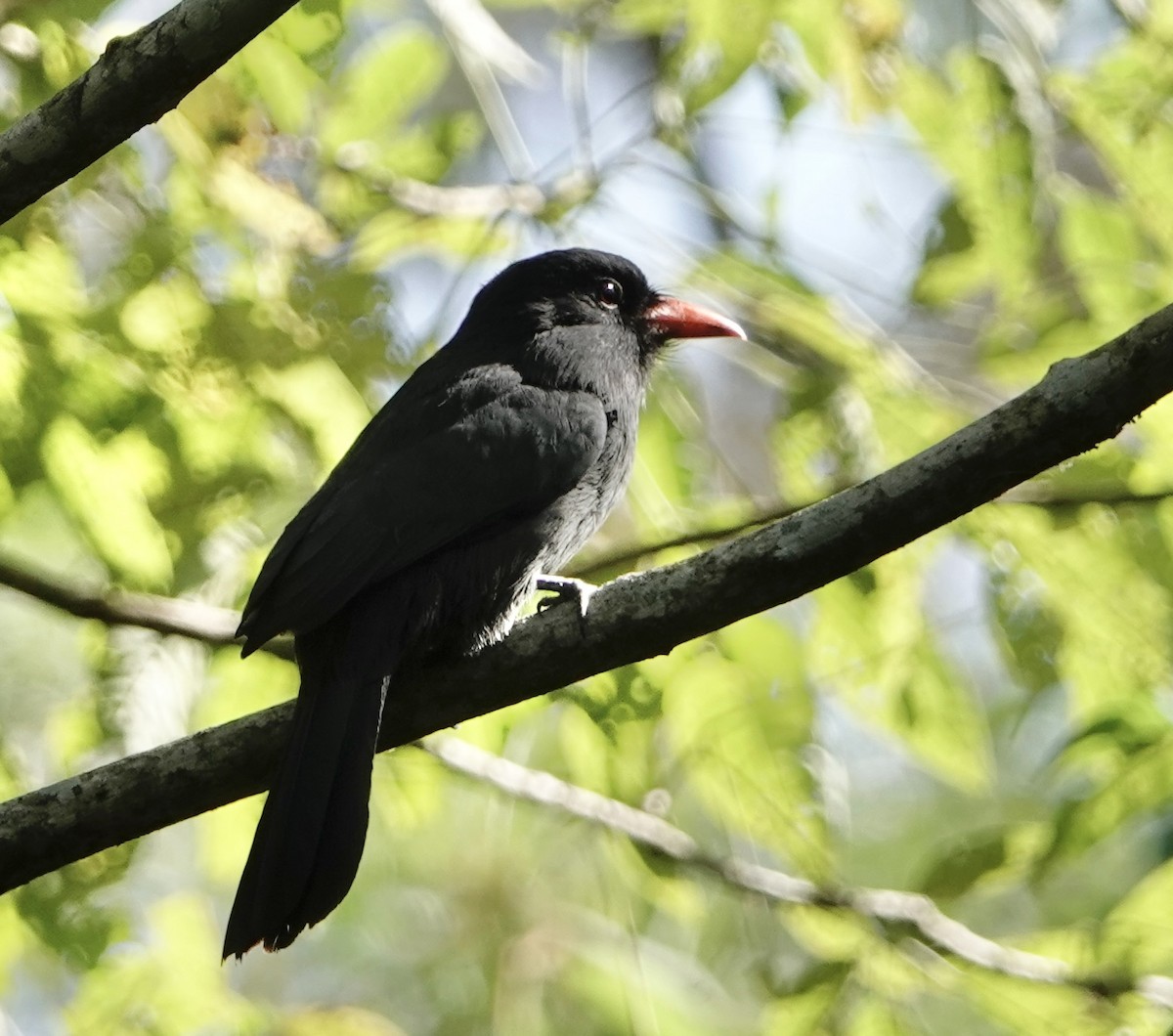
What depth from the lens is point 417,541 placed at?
3.56 m

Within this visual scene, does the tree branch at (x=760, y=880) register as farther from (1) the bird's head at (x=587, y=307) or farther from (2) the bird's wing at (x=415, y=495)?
(1) the bird's head at (x=587, y=307)

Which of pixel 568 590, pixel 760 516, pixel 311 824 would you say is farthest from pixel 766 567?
pixel 311 824

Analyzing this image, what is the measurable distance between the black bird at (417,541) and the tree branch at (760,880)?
32cm

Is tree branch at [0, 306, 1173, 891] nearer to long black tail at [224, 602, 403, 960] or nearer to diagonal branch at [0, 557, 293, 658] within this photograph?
long black tail at [224, 602, 403, 960]

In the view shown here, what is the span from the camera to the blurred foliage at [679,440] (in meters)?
3.29

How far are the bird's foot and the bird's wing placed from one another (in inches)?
7.2

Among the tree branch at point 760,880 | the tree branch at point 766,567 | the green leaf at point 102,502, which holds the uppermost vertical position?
the green leaf at point 102,502

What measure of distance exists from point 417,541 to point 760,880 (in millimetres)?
1093

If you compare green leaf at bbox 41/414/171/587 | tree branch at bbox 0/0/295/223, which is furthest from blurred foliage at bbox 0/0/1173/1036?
tree branch at bbox 0/0/295/223

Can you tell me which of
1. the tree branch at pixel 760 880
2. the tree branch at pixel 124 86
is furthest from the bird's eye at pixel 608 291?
the tree branch at pixel 124 86

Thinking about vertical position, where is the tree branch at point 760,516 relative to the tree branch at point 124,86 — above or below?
below

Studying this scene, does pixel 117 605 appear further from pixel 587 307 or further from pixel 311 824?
pixel 587 307

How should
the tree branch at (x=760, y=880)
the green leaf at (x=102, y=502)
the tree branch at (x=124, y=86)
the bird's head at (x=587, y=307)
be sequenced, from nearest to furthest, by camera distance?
1. the tree branch at (x=124, y=86)
2. the green leaf at (x=102, y=502)
3. the tree branch at (x=760, y=880)
4. the bird's head at (x=587, y=307)

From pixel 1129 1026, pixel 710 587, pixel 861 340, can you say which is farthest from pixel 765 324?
pixel 1129 1026
